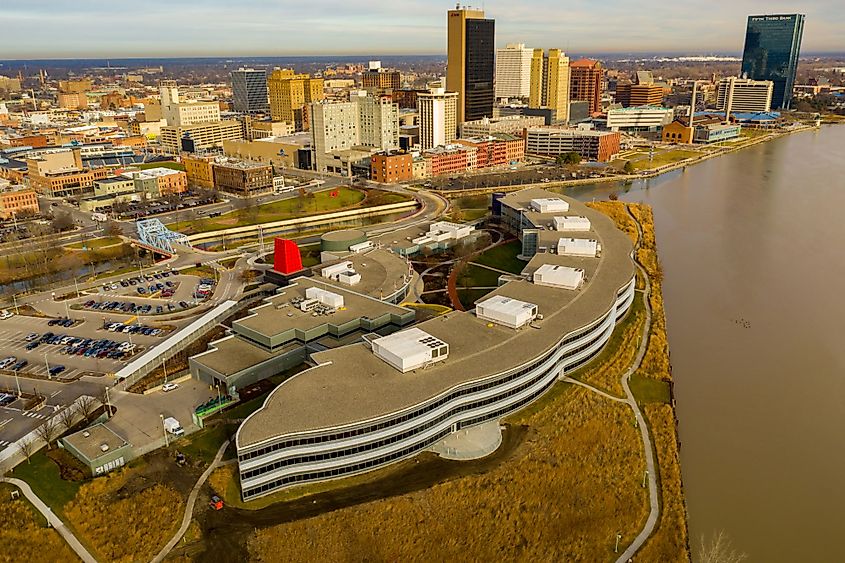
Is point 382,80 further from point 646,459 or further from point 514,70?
point 646,459

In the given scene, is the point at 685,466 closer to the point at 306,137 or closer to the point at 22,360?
the point at 22,360

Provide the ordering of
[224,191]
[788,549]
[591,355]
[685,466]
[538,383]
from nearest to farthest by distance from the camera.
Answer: [788,549] → [685,466] → [538,383] → [591,355] → [224,191]

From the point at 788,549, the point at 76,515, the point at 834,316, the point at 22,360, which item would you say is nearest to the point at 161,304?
the point at 22,360

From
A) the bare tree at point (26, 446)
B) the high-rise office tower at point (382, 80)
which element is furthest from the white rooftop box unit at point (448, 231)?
the high-rise office tower at point (382, 80)

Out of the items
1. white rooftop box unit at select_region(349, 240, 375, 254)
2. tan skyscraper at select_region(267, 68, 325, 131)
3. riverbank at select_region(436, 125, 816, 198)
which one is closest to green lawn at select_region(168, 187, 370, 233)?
riverbank at select_region(436, 125, 816, 198)

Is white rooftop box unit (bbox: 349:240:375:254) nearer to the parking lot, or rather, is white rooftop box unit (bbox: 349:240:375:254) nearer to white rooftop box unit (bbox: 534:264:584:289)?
white rooftop box unit (bbox: 534:264:584:289)

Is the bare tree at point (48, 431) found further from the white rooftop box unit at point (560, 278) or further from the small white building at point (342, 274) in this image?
the white rooftop box unit at point (560, 278)

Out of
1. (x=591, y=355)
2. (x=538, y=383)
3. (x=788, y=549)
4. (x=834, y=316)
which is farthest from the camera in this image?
(x=834, y=316)
